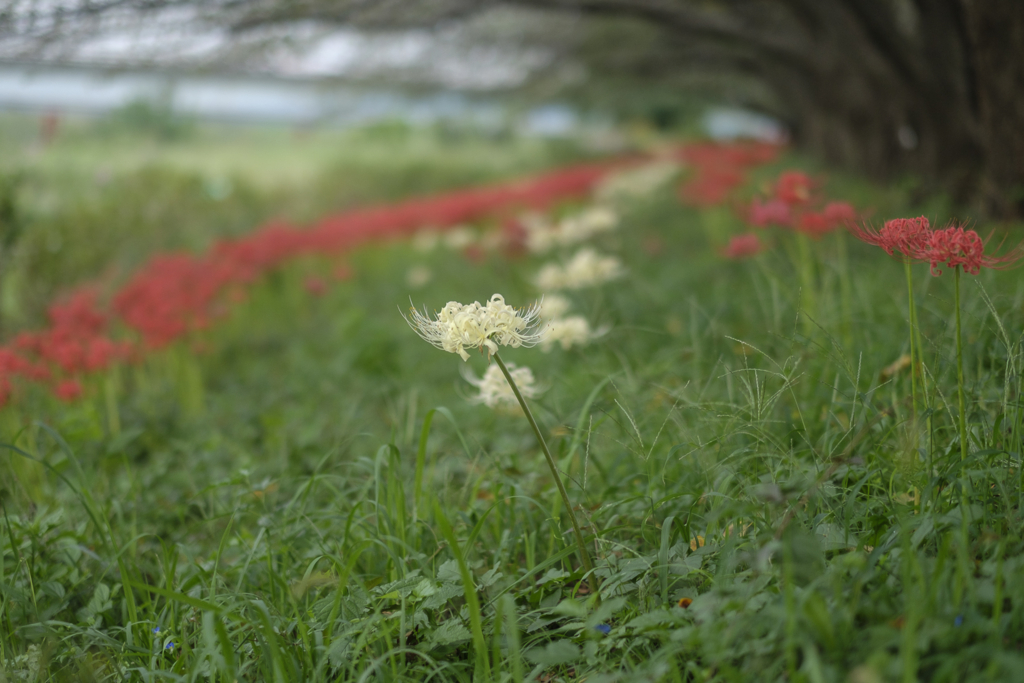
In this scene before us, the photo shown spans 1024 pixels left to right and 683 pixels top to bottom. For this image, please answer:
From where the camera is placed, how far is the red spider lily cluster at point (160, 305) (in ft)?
8.92

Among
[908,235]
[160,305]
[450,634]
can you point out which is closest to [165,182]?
[160,305]

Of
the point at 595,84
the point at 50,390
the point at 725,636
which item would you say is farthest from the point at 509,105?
the point at 725,636

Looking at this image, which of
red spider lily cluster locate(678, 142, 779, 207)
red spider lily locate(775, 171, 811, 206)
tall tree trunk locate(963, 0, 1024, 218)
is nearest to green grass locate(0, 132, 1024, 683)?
red spider lily locate(775, 171, 811, 206)

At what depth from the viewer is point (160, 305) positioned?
330 centimetres

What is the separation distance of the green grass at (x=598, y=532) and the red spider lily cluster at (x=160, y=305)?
0.25 m

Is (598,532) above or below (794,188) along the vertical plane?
below

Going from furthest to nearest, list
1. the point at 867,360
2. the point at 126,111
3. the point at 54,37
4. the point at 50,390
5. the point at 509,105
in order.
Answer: the point at 509,105
the point at 126,111
the point at 54,37
the point at 50,390
the point at 867,360

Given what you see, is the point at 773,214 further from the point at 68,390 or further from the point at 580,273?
the point at 68,390

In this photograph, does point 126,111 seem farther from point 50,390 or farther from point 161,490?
point 161,490

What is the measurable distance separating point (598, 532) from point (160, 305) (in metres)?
2.72

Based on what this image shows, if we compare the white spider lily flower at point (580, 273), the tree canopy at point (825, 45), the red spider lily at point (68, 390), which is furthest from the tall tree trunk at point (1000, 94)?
the red spider lily at point (68, 390)

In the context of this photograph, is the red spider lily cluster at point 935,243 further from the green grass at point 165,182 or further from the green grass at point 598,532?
the green grass at point 165,182

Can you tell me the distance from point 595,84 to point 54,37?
8409 mm

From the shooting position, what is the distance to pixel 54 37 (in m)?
3.75
